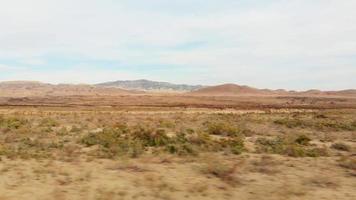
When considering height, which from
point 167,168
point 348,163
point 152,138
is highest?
point 152,138

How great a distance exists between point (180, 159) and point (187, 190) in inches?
178

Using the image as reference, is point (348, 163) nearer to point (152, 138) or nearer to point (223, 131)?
point (152, 138)

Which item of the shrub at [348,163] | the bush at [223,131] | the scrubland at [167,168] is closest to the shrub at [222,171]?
the scrubland at [167,168]

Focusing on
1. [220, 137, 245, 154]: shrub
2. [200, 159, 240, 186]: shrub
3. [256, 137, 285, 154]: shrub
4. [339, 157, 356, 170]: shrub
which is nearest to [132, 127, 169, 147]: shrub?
[220, 137, 245, 154]: shrub

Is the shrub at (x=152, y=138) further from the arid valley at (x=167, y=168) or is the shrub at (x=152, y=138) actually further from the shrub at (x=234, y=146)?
the shrub at (x=234, y=146)

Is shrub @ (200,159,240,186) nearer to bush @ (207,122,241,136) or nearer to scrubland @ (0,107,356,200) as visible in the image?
scrubland @ (0,107,356,200)

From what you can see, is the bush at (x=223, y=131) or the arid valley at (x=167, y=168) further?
the bush at (x=223, y=131)

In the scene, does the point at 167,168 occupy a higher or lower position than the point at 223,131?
lower

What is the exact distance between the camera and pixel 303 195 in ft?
39.8

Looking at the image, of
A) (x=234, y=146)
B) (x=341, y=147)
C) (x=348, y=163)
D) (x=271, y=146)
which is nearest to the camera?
(x=348, y=163)

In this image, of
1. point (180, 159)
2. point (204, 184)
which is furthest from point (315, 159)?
point (204, 184)

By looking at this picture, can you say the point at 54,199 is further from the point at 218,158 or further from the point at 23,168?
the point at 218,158

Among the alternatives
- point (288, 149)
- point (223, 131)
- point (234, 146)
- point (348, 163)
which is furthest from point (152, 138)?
point (348, 163)

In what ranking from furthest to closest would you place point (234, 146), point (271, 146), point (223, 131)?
point (223, 131), point (271, 146), point (234, 146)
